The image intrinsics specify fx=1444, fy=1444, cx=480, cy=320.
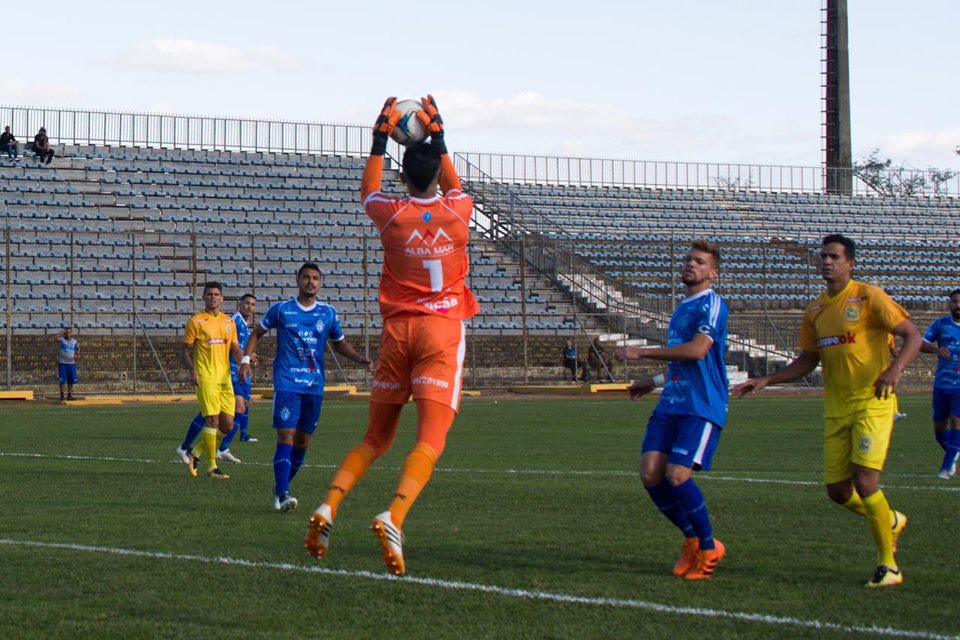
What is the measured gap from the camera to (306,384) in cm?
1224

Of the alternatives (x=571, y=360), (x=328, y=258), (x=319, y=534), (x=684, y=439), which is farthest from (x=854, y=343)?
(x=328, y=258)

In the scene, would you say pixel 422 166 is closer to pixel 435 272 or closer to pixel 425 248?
pixel 425 248

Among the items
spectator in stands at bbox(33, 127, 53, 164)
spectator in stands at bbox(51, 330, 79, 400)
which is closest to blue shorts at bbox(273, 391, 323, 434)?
spectator in stands at bbox(51, 330, 79, 400)

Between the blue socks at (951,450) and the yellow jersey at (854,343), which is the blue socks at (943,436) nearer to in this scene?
the blue socks at (951,450)

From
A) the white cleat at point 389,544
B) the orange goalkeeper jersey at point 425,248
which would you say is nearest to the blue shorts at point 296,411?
the orange goalkeeper jersey at point 425,248

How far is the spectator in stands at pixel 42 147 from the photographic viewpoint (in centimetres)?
4109

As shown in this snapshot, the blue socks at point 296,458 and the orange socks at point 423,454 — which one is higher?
the orange socks at point 423,454

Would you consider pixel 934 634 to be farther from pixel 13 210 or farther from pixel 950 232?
pixel 950 232

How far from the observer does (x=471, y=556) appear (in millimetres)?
8508

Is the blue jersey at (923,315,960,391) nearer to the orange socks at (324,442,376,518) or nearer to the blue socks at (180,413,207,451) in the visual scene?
the blue socks at (180,413,207,451)

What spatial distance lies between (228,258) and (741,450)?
24.0 m

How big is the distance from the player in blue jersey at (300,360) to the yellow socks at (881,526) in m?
5.22

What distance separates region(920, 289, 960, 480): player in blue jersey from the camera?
14.6 meters

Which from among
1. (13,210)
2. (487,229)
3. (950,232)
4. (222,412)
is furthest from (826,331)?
(950,232)
